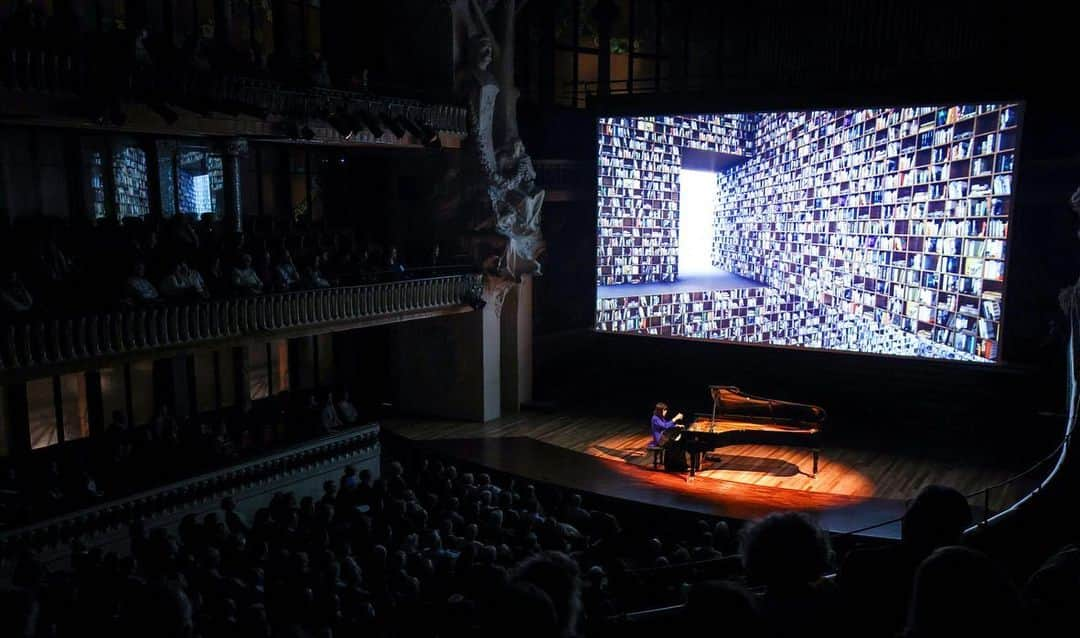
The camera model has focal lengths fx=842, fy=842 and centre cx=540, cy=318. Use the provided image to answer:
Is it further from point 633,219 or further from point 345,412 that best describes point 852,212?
point 345,412

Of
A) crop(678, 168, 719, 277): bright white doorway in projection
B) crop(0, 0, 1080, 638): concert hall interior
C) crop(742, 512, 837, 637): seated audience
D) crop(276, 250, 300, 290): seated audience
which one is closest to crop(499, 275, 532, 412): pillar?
A: crop(0, 0, 1080, 638): concert hall interior

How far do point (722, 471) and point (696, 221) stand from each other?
6.00 metres

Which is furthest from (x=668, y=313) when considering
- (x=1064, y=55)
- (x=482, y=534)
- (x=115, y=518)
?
(x=115, y=518)

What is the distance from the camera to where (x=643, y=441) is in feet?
51.5

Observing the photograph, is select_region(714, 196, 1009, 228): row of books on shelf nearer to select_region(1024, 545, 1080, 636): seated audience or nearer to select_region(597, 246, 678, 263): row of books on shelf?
select_region(597, 246, 678, 263): row of books on shelf

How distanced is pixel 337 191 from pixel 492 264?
3.59 meters

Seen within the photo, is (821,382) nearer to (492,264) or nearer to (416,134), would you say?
(492,264)

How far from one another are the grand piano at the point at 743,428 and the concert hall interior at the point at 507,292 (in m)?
0.07

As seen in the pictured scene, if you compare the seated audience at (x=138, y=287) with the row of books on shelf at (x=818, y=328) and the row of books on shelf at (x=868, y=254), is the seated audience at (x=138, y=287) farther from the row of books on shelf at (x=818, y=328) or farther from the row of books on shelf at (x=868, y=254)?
the row of books on shelf at (x=868, y=254)

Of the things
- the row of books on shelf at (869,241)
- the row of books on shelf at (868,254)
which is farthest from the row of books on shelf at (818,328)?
the row of books on shelf at (869,241)

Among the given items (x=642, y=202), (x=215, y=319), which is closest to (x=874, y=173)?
(x=642, y=202)

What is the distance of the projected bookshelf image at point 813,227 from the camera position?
14.1 m

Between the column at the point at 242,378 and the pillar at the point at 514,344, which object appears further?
the pillar at the point at 514,344

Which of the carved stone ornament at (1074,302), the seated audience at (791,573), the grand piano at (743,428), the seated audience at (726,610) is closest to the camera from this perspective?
the seated audience at (726,610)
